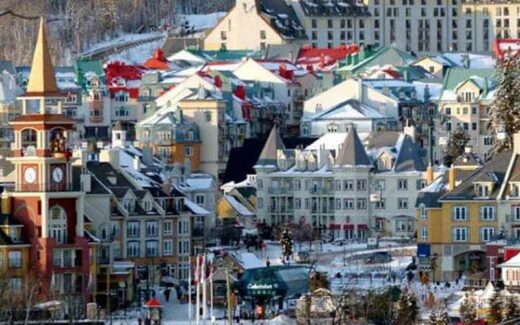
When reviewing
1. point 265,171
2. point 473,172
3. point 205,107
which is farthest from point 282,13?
point 473,172

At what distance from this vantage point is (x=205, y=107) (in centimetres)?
13100

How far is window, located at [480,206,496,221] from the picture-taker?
3725 inches

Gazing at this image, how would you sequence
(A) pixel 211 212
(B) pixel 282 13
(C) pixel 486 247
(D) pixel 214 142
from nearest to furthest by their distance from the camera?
(C) pixel 486 247 < (A) pixel 211 212 < (D) pixel 214 142 < (B) pixel 282 13

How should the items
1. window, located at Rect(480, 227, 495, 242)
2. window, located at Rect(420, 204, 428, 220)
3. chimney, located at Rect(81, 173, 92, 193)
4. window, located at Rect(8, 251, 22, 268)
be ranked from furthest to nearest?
1. window, located at Rect(420, 204, 428, 220)
2. window, located at Rect(480, 227, 495, 242)
3. chimney, located at Rect(81, 173, 92, 193)
4. window, located at Rect(8, 251, 22, 268)

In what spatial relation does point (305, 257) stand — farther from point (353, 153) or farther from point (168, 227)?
point (353, 153)

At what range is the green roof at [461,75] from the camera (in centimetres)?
13988

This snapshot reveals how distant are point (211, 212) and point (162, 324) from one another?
2698 centimetres

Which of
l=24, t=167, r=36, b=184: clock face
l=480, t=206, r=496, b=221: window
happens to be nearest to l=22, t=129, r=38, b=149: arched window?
l=24, t=167, r=36, b=184: clock face

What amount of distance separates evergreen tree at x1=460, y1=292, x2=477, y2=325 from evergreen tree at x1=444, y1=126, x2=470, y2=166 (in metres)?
39.0

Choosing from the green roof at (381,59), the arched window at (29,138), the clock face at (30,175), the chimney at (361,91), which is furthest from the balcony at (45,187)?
the green roof at (381,59)

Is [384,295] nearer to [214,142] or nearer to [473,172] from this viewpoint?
[473,172]

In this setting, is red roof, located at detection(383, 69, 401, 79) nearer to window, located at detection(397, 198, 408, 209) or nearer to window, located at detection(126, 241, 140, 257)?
window, located at detection(397, 198, 408, 209)

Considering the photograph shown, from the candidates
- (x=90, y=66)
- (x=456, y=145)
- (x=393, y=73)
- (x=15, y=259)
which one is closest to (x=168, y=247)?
(x=15, y=259)

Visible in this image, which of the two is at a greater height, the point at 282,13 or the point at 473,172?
the point at 282,13
